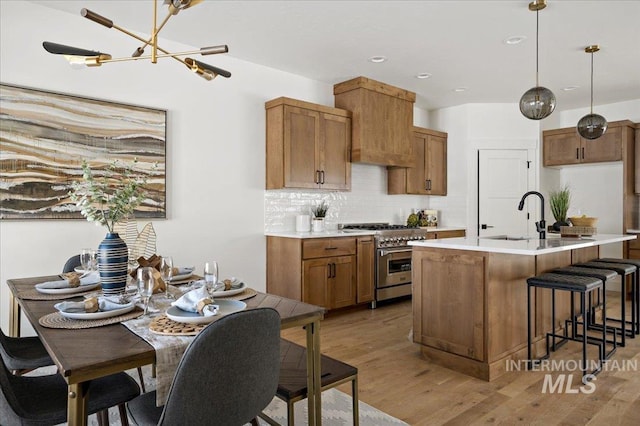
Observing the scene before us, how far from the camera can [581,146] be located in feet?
21.1

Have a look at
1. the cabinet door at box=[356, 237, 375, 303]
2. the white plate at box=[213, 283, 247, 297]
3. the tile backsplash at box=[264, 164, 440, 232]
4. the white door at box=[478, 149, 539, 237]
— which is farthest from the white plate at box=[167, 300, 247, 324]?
the white door at box=[478, 149, 539, 237]

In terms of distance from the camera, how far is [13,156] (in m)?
3.23

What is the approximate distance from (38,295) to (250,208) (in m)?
2.70

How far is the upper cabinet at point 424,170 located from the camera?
20.1 feet

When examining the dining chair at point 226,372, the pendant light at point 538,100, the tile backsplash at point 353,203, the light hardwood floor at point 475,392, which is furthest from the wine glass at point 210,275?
the tile backsplash at point 353,203

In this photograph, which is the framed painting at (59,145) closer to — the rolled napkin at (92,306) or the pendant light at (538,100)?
the rolled napkin at (92,306)

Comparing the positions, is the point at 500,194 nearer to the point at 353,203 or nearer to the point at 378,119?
the point at 353,203

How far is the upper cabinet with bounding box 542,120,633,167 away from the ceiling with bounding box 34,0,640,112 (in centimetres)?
76

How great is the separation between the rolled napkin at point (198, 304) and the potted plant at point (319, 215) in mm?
3400

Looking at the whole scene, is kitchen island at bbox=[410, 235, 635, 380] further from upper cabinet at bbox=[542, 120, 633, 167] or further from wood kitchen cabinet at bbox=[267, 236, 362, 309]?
upper cabinet at bbox=[542, 120, 633, 167]

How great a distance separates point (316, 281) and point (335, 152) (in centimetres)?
156

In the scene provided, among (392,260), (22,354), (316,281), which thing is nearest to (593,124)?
(392,260)

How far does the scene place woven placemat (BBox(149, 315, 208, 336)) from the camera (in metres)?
1.46

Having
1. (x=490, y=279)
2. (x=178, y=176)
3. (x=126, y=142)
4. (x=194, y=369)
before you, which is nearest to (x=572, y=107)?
(x=490, y=279)
